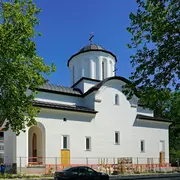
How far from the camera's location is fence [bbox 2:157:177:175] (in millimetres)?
29312

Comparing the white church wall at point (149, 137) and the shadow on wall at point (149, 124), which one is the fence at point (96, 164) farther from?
the shadow on wall at point (149, 124)

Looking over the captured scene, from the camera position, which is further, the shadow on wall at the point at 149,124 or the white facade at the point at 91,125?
the shadow on wall at the point at 149,124

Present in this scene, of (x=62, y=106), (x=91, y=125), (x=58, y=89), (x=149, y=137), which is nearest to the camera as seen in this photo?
(x=62, y=106)

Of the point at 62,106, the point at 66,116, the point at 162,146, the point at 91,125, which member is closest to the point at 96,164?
the point at 91,125

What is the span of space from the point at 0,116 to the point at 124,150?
56.4ft

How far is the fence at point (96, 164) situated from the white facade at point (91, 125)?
282 millimetres

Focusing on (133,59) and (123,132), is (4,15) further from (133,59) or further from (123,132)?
(123,132)

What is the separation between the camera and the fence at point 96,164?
2931 cm

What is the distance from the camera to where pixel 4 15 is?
23.2m

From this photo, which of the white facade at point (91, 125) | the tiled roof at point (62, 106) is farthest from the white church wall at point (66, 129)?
the tiled roof at point (62, 106)

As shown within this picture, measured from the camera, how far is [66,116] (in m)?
33.0

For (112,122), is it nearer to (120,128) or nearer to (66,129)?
(120,128)

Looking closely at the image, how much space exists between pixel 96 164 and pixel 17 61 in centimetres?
1579

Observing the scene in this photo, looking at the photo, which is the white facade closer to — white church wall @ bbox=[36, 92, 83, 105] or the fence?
white church wall @ bbox=[36, 92, 83, 105]
